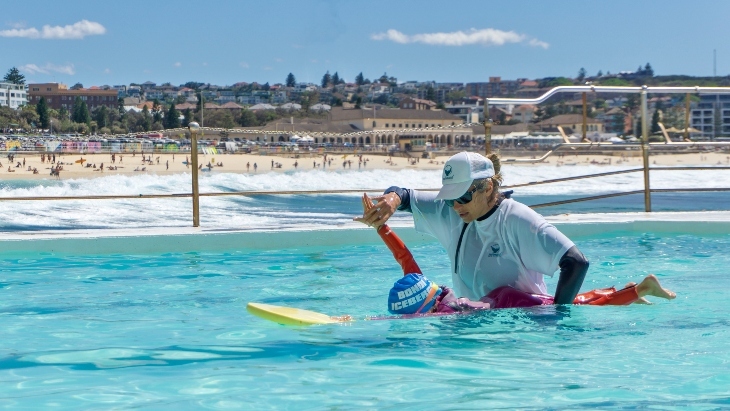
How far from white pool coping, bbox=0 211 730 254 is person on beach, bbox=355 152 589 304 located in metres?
4.02

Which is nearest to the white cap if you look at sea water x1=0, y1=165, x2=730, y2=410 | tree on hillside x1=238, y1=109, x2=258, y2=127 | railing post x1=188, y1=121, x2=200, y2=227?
sea water x1=0, y1=165, x2=730, y2=410

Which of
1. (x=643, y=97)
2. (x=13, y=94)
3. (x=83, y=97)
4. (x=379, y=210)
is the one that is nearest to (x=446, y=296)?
(x=379, y=210)

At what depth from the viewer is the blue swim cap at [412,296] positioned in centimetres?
438

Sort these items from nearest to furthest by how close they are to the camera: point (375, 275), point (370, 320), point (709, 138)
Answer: point (370, 320)
point (375, 275)
point (709, 138)

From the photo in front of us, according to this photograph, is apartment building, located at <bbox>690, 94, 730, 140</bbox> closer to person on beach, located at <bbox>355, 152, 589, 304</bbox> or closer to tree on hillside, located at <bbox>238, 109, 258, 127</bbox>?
person on beach, located at <bbox>355, 152, 589, 304</bbox>

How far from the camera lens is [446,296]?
14.7 ft

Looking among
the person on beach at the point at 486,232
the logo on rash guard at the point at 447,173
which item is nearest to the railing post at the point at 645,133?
the person on beach at the point at 486,232

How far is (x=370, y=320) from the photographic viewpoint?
14.9 feet

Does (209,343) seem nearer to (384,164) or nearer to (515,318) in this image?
(515,318)

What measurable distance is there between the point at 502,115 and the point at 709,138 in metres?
2.57

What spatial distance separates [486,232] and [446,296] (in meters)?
0.42

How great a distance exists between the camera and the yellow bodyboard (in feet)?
14.5

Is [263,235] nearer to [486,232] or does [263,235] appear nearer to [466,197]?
[486,232]

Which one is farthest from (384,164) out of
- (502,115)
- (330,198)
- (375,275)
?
(375,275)
